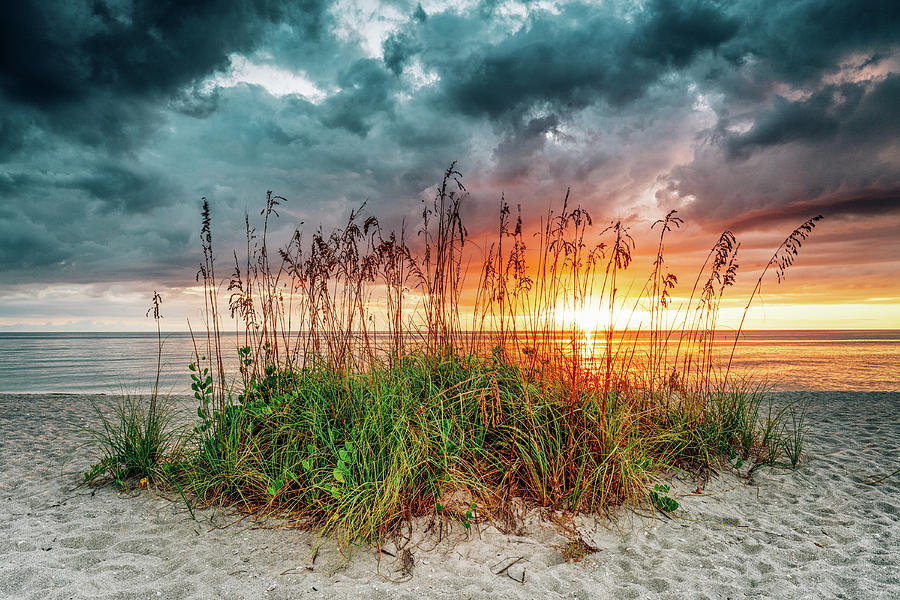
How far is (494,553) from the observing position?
3457 millimetres

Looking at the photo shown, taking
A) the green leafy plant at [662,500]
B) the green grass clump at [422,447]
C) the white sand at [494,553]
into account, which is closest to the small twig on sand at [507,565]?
the white sand at [494,553]

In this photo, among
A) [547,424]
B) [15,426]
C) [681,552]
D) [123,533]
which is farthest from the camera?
[15,426]

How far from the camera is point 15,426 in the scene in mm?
7660

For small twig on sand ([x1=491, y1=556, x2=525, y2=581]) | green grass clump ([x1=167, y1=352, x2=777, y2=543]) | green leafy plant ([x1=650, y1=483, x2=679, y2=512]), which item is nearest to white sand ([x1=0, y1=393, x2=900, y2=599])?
small twig on sand ([x1=491, y1=556, x2=525, y2=581])

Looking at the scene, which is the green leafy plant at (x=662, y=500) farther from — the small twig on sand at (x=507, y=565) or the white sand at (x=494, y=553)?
the small twig on sand at (x=507, y=565)

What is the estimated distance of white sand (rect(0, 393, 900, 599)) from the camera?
3.13 metres

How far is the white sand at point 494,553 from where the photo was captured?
10.3 ft

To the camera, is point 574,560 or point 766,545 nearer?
point 574,560

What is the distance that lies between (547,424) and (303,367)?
2.51 meters

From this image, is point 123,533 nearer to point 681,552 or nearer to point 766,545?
point 681,552

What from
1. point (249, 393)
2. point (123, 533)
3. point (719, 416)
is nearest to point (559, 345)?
point (719, 416)

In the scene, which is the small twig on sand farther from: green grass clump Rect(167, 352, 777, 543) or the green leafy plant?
the green leafy plant

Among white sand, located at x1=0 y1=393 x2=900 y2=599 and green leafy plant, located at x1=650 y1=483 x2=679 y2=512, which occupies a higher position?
green leafy plant, located at x1=650 y1=483 x2=679 y2=512

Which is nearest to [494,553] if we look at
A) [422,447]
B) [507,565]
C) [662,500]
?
[507,565]
